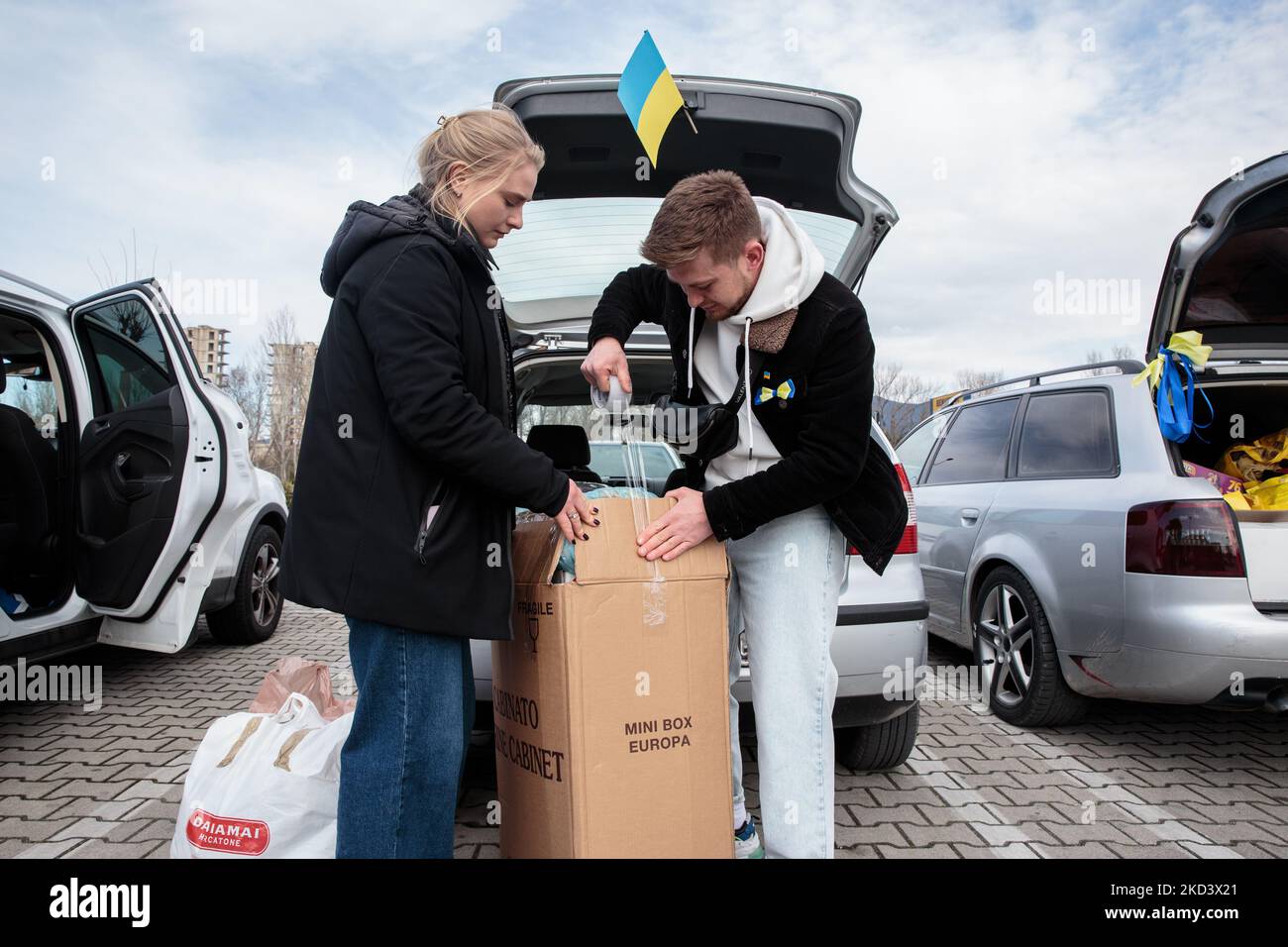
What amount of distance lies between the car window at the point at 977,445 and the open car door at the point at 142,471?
3.91m

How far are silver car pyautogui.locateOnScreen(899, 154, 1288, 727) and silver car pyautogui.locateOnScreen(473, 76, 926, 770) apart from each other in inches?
34.8

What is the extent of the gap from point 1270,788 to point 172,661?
5.56 metres

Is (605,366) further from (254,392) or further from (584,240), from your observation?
(254,392)

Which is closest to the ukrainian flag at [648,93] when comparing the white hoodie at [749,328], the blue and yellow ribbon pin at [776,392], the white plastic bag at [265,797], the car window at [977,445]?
the white hoodie at [749,328]

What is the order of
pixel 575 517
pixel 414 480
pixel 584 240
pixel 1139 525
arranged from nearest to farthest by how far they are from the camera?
pixel 414 480, pixel 575 517, pixel 584 240, pixel 1139 525

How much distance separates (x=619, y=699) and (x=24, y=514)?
11.6ft

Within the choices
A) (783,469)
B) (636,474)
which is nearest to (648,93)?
(636,474)

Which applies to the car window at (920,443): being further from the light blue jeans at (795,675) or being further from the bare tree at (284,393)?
the bare tree at (284,393)

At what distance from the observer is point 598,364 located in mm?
2020

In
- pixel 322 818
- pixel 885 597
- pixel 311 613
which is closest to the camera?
pixel 322 818

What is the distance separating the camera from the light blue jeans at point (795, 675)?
183cm

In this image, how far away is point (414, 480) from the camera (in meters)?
1.61
